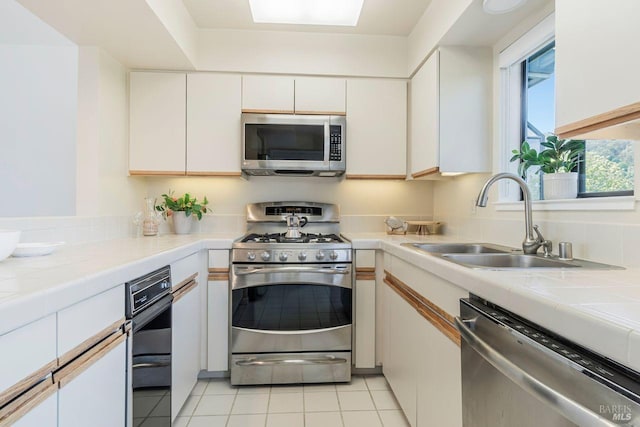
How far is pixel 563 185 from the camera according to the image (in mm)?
1505

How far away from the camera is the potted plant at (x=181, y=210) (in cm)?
250

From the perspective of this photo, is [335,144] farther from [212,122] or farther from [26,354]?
[26,354]

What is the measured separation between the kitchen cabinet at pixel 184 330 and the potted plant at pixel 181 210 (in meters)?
0.61

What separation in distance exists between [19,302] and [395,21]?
246 centimetres

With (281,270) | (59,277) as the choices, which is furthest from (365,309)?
(59,277)

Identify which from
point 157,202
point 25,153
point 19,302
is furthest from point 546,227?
point 25,153

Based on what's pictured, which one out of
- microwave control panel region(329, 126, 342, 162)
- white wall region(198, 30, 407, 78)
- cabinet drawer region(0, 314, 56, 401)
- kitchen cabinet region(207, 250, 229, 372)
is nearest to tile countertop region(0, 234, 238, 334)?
cabinet drawer region(0, 314, 56, 401)

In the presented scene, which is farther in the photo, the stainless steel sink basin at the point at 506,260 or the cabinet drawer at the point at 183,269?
the cabinet drawer at the point at 183,269

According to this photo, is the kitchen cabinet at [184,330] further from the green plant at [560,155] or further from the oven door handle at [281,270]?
the green plant at [560,155]

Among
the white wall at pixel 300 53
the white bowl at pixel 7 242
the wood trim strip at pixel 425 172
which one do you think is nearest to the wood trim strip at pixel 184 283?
the white bowl at pixel 7 242

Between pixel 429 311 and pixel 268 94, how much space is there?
1.80 m

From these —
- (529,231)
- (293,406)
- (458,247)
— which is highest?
(529,231)

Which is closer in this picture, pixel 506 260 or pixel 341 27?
pixel 506 260

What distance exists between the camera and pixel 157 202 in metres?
2.65
